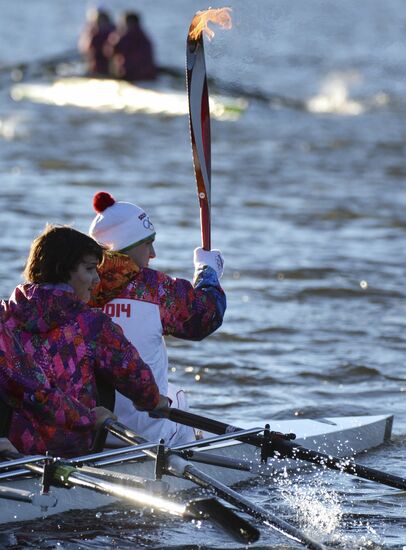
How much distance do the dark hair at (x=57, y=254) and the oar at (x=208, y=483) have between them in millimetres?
660

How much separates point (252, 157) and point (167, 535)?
44.0ft

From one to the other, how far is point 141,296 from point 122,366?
0.54m

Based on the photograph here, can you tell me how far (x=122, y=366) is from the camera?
18.2 ft

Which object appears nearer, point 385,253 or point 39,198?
point 385,253

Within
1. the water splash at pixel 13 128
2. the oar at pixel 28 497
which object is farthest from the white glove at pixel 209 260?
the water splash at pixel 13 128

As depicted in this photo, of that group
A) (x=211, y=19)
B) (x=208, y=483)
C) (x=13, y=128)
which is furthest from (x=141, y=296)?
(x=13, y=128)

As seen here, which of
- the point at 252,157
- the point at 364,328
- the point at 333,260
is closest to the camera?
the point at 364,328

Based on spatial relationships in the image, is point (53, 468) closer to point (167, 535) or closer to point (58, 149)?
point (167, 535)

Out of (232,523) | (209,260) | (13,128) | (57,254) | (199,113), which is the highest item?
(13,128)

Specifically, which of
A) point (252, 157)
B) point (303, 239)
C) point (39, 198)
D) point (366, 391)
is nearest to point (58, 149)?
point (252, 157)

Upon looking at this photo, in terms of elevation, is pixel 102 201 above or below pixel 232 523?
above

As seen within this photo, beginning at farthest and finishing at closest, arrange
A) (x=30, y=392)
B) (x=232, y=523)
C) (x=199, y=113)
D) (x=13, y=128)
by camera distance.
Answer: (x=13, y=128) → (x=199, y=113) → (x=30, y=392) → (x=232, y=523)

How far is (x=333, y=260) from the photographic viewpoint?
40.5 feet

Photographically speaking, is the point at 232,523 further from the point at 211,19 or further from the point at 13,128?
the point at 13,128
